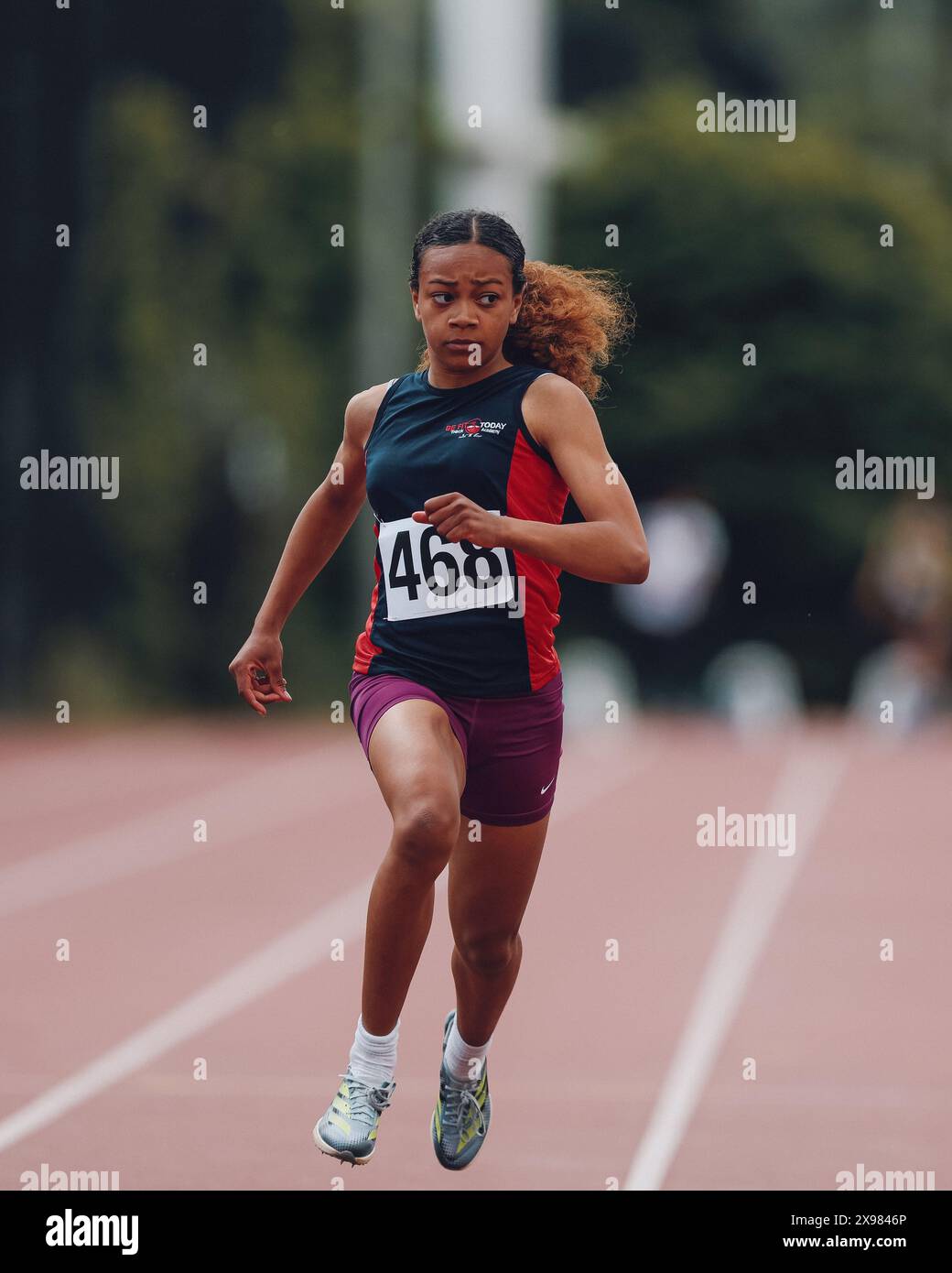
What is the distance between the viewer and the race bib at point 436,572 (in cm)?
525

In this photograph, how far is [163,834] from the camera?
46.6 ft

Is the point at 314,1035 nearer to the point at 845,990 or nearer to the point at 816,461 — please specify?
the point at 845,990

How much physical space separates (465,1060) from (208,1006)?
2.88 metres

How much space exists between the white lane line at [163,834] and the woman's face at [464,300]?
20.3 ft

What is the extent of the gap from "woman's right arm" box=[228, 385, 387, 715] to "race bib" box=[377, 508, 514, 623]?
297 mm

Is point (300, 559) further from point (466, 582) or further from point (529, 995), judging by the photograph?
point (529, 995)

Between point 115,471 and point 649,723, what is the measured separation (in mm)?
6167

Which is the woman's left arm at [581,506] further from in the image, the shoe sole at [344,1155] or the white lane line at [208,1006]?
the white lane line at [208,1006]

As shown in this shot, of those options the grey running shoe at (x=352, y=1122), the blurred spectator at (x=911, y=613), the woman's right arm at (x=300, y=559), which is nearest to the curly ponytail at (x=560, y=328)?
the woman's right arm at (x=300, y=559)

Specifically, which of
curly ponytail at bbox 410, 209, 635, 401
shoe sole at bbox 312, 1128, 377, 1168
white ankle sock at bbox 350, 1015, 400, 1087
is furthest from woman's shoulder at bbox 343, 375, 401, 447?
shoe sole at bbox 312, 1128, 377, 1168

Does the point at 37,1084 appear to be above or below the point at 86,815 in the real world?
below

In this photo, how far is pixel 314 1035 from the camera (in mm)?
7910

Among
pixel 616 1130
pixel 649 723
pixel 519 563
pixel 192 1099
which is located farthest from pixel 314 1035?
pixel 649 723

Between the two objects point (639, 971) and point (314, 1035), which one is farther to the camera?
point (639, 971)
